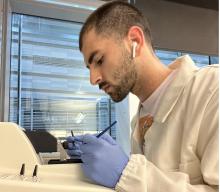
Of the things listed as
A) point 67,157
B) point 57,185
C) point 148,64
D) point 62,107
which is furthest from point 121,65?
point 62,107

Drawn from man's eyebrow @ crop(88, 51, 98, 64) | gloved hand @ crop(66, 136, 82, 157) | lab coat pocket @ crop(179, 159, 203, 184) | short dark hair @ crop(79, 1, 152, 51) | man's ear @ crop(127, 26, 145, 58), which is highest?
short dark hair @ crop(79, 1, 152, 51)

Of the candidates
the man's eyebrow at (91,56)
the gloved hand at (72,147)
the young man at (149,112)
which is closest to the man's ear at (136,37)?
the young man at (149,112)

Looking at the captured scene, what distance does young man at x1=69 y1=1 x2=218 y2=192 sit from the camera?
0.84m

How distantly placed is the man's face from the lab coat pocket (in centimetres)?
35

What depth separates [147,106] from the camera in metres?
1.21

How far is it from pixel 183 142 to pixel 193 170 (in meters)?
0.08

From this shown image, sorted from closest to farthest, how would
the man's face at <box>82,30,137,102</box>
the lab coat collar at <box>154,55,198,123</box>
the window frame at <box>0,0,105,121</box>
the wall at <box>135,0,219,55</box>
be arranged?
the lab coat collar at <box>154,55,198,123</box> → the man's face at <box>82,30,137,102</box> → the window frame at <box>0,0,105,121</box> → the wall at <box>135,0,219,55</box>

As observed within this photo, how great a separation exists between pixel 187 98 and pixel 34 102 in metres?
1.44

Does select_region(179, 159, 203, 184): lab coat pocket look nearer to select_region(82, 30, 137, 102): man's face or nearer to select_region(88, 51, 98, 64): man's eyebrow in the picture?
select_region(82, 30, 137, 102): man's face

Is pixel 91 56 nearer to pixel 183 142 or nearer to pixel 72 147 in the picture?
pixel 72 147

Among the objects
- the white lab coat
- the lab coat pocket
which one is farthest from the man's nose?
the lab coat pocket

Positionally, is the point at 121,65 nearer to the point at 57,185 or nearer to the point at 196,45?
the point at 57,185

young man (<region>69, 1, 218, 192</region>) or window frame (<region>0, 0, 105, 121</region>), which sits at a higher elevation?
window frame (<region>0, 0, 105, 121</region>)

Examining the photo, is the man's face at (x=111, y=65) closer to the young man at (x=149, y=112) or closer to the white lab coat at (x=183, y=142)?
the young man at (x=149, y=112)
